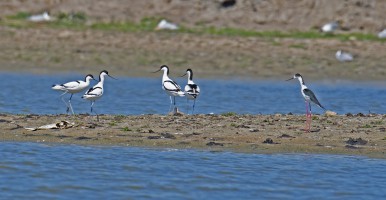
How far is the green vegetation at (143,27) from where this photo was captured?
27.1 m

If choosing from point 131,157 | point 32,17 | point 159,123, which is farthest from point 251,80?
point 131,157

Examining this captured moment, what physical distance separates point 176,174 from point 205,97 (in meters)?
9.10

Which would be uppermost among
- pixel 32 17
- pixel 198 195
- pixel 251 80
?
pixel 32 17

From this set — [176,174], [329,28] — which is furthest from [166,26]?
[176,174]

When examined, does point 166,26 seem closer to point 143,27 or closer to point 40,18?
point 143,27

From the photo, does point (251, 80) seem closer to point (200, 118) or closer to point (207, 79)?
point (207, 79)

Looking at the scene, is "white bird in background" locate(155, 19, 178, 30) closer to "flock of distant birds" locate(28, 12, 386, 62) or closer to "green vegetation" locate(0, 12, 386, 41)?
"flock of distant birds" locate(28, 12, 386, 62)

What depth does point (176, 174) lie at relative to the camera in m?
11.8

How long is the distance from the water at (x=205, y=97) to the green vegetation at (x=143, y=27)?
9.51 ft

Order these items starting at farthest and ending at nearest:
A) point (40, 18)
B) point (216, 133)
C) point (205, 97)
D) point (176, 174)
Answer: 1. point (40, 18)
2. point (205, 97)
3. point (216, 133)
4. point (176, 174)

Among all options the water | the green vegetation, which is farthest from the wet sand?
the green vegetation

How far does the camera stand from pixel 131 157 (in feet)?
41.1

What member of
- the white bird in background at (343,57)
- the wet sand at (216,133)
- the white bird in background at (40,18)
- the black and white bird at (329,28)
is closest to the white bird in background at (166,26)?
the white bird in background at (40,18)

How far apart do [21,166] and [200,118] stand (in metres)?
3.67
